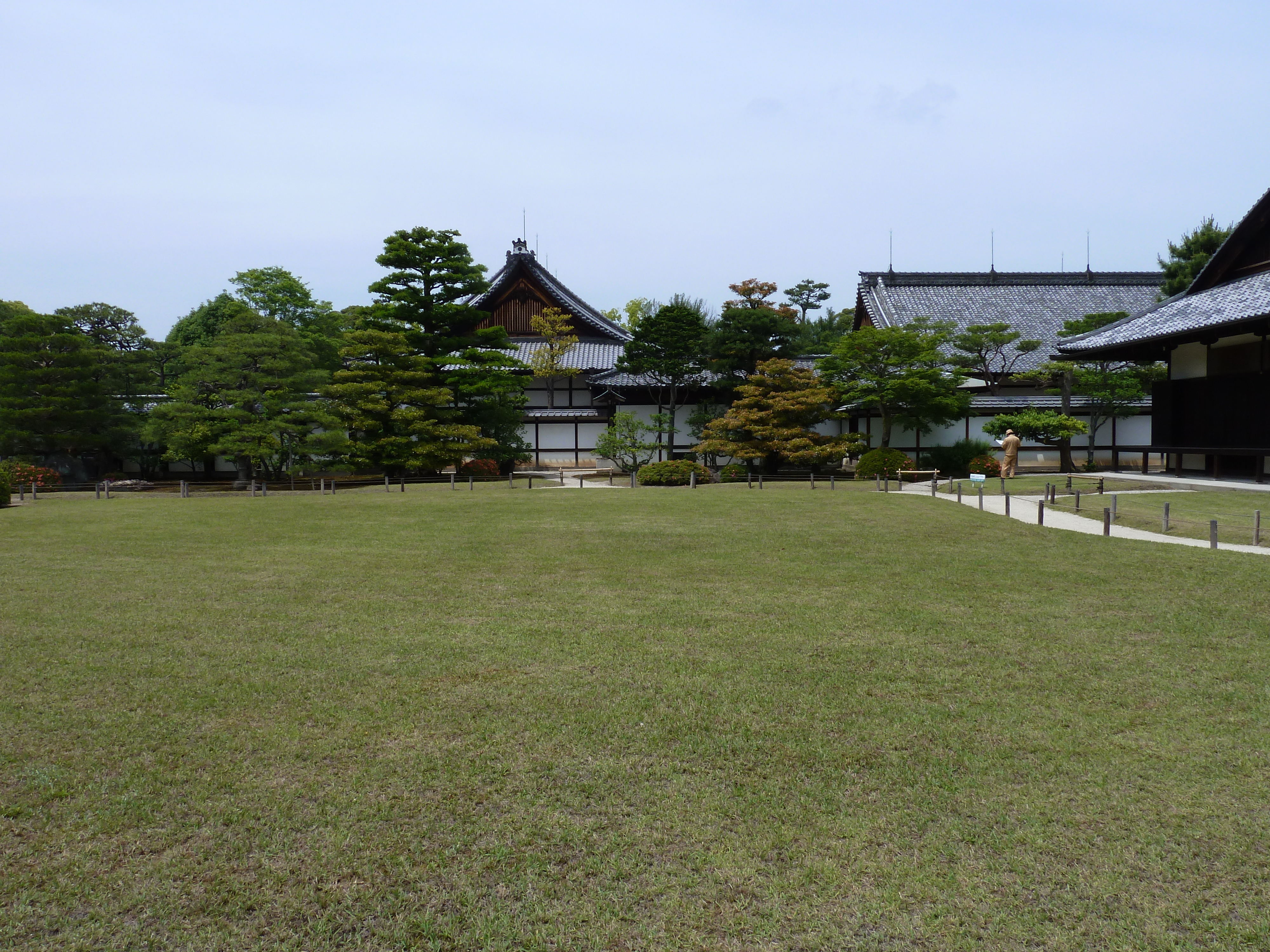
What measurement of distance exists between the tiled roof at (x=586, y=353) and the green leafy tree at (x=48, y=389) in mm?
16586

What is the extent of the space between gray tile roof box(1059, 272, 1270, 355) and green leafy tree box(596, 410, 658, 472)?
15.5 m

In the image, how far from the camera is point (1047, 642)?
7.24 meters

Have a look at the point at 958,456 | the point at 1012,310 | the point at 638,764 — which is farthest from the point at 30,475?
the point at 1012,310

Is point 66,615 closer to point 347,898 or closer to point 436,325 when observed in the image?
point 347,898

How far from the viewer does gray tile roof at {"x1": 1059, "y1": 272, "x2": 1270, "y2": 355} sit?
64.7 ft

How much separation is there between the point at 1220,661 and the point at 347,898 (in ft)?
22.3

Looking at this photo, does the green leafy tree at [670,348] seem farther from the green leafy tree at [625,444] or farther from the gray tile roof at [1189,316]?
the gray tile roof at [1189,316]

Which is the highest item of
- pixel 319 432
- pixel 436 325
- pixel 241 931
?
pixel 436 325

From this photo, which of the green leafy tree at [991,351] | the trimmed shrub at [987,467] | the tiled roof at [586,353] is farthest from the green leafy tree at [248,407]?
the green leafy tree at [991,351]

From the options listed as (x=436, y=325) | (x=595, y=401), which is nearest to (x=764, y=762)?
(x=436, y=325)

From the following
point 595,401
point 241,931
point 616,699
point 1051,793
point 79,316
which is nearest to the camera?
point 241,931

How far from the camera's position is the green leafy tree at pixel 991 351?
3200cm

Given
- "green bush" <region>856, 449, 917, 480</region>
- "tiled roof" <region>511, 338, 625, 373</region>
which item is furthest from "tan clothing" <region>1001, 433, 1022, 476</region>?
"tiled roof" <region>511, 338, 625, 373</region>

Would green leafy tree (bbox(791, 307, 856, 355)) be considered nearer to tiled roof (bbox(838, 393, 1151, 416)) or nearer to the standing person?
tiled roof (bbox(838, 393, 1151, 416))
